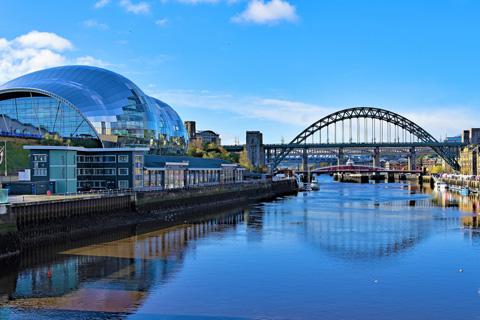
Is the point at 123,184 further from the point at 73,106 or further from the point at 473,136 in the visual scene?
the point at 473,136

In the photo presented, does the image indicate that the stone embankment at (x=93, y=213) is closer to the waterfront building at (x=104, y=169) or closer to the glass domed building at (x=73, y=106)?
the waterfront building at (x=104, y=169)

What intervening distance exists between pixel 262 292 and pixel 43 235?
51.3 feet

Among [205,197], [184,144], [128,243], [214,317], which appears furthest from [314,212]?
[184,144]

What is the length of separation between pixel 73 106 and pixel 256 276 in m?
49.5

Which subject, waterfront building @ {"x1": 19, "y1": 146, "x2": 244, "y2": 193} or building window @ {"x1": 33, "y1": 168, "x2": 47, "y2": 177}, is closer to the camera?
building window @ {"x1": 33, "y1": 168, "x2": 47, "y2": 177}

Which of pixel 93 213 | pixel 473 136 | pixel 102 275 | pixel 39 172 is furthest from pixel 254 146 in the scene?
pixel 102 275

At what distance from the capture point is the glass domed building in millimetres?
71312

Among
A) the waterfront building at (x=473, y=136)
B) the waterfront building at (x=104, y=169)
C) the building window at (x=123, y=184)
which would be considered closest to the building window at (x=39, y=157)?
the waterfront building at (x=104, y=169)

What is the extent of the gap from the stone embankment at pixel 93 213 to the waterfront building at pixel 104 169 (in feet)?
10.7

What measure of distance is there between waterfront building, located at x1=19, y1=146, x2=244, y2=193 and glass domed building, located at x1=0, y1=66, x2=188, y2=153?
8.22 meters

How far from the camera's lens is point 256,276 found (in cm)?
2753

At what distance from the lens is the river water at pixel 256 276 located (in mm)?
21734

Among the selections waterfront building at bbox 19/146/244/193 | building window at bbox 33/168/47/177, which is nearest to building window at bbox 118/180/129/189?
waterfront building at bbox 19/146/244/193

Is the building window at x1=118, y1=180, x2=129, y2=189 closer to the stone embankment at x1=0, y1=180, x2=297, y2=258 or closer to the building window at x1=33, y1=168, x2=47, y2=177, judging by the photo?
the stone embankment at x1=0, y1=180, x2=297, y2=258
